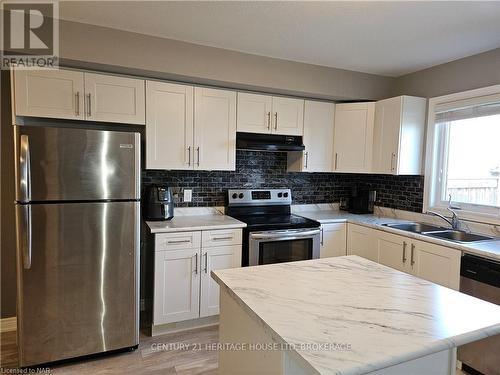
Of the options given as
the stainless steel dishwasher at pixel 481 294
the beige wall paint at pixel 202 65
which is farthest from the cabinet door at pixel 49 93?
the stainless steel dishwasher at pixel 481 294

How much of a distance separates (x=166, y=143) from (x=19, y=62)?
1.17 metres

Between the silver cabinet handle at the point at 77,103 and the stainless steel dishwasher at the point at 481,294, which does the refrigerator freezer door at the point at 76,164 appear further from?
the stainless steel dishwasher at the point at 481,294

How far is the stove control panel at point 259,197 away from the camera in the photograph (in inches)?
129

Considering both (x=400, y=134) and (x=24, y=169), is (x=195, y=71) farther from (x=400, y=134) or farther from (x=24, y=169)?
(x=400, y=134)

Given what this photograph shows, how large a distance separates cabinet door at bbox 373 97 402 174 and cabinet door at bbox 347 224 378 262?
0.63m

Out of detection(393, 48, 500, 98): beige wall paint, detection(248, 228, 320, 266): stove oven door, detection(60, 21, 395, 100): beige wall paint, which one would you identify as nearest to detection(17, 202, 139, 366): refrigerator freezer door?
detection(248, 228, 320, 266): stove oven door

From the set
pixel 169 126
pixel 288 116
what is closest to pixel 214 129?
pixel 169 126

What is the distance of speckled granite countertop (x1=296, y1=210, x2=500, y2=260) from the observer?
84.0 inches

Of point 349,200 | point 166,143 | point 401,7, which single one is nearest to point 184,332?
point 166,143

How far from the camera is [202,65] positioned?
2.71 metres

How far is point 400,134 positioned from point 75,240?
2.91 m

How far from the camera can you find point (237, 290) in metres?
1.33

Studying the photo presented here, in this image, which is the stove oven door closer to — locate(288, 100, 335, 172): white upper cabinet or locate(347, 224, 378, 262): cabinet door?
locate(347, 224, 378, 262): cabinet door

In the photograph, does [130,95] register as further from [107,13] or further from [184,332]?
[184,332]
